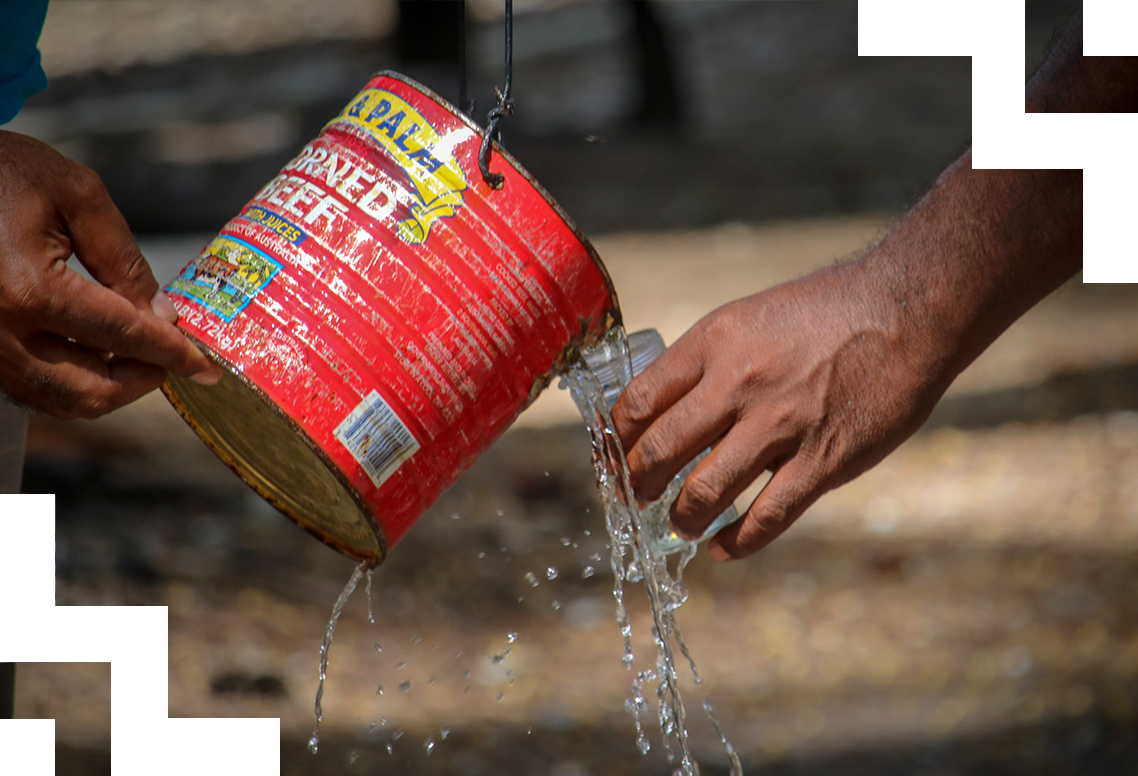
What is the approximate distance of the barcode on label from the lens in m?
1.13

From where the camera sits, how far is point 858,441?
50.8 inches

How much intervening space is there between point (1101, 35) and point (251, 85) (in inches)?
165

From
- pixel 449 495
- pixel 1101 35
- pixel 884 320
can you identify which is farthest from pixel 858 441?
pixel 449 495

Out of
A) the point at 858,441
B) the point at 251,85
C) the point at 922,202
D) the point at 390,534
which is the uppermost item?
the point at 251,85

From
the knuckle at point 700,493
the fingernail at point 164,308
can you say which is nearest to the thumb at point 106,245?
the fingernail at point 164,308

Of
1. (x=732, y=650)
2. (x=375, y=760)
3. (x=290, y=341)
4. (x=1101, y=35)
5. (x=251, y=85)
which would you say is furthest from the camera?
(x=251, y=85)

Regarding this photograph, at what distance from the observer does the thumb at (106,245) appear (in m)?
1.14

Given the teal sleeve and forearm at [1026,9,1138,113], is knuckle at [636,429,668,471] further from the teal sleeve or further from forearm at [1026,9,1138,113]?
the teal sleeve

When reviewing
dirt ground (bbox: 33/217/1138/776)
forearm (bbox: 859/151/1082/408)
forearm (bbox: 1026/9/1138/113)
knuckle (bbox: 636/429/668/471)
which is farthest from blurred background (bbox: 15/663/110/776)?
forearm (bbox: 1026/9/1138/113)

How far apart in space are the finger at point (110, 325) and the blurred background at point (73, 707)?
4.74ft

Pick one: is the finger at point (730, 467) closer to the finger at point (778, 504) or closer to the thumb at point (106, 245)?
the finger at point (778, 504)

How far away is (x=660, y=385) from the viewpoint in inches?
51.3

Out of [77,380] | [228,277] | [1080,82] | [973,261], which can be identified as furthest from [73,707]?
[1080,82]

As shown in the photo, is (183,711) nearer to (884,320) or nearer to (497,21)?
(884,320)
